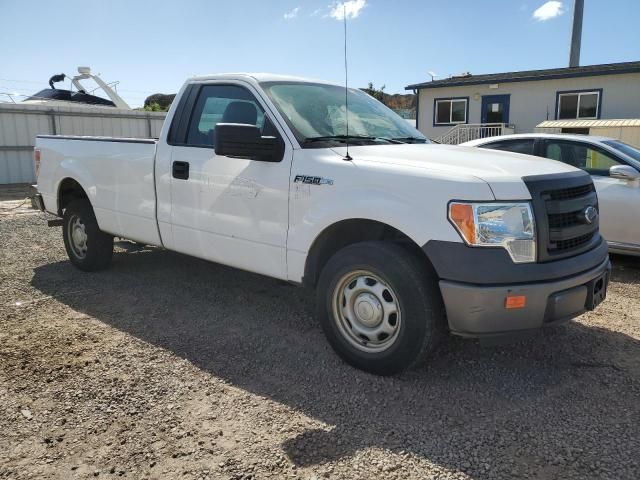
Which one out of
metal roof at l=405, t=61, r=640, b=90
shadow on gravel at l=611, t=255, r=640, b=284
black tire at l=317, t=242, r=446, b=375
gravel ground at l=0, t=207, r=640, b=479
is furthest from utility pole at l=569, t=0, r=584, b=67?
black tire at l=317, t=242, r=446, b=375

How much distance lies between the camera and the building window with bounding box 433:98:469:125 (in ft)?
75.9

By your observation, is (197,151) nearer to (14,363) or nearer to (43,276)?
(14,363)

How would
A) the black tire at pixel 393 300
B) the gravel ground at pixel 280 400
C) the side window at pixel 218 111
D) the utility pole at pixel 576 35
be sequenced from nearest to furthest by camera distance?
the gravel ground at pixel 280 400, the black tire at pixel 393 300, the side window at pixel 218 111, the utility pole at pixel 576 35

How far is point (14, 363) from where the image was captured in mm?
3850

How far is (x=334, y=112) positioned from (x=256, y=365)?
6.73 feet

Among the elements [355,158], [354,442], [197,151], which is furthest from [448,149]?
[354,442]

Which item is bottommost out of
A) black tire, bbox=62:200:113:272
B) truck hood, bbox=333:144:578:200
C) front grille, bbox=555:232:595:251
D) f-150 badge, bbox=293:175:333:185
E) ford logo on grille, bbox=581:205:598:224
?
black tire, bbox=62:200:113:272

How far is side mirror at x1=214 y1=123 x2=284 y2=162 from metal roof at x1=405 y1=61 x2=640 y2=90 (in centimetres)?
1862

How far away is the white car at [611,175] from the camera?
6102 millimetres

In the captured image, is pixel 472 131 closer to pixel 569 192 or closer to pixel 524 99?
pixel 524 99

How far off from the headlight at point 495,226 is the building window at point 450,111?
2110 centimetres

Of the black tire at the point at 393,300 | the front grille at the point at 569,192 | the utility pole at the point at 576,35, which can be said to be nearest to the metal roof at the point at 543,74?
the utility pole at the point at 576,35

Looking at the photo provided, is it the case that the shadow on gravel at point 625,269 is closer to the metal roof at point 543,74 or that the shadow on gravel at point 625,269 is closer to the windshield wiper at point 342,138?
the windshield wiper at point 342,138

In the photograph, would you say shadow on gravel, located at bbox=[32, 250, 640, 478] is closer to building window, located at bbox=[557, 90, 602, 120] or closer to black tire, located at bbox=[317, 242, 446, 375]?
black tire, located at bbox=[317, 242, 446, 375]
